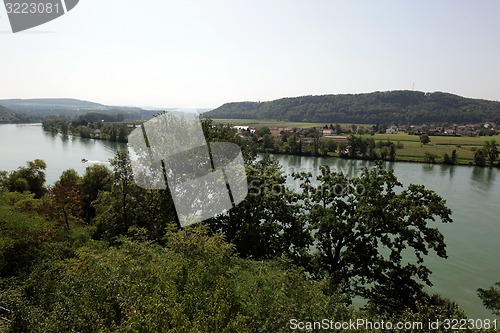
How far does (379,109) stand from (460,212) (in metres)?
113

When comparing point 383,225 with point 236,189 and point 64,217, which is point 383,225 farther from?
point 64,217

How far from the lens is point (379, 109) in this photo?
4995 inches

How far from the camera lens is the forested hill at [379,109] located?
12006 cm

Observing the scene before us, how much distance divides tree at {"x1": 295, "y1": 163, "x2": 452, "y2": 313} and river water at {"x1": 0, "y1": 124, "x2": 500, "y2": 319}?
3.91 meters

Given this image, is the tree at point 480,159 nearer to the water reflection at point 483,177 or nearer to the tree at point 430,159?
the water reflection at point 483,177

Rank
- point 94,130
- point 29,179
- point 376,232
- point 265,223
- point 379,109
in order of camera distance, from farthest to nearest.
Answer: point 379,109 < point 94,130 < point 29,179 < point 265,223 < point 376,232

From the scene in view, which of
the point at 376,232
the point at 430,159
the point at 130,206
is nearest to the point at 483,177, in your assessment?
the point at 430,159

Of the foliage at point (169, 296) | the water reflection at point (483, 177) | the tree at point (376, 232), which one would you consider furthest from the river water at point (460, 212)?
the foliage at point (169, 296)

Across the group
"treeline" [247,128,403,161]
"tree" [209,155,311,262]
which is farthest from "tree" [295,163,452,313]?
"treeline" [247,128,403,161]

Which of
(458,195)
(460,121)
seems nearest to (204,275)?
(458,195)

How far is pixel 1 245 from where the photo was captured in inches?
323

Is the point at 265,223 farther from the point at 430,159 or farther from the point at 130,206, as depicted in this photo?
the point at 430,159

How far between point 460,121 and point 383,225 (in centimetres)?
13032

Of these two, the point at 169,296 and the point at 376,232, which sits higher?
the point at 169,296
